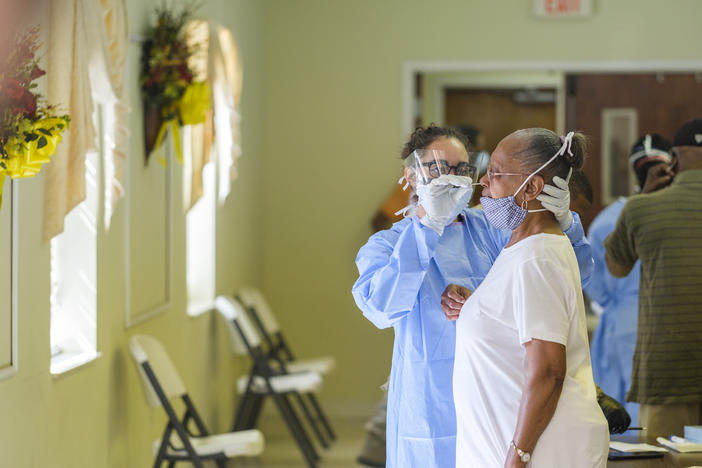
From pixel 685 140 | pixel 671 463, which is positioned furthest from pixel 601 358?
pixel 671 463

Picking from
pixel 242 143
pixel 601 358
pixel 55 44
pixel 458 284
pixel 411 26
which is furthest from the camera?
pixel 411 26

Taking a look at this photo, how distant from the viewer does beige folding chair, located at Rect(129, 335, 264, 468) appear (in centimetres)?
332

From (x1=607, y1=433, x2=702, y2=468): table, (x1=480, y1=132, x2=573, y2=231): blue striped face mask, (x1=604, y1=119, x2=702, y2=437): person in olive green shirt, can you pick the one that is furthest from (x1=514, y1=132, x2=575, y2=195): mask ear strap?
(x1=604, y1=119, x2=702, y2=437): person in olive green shirt

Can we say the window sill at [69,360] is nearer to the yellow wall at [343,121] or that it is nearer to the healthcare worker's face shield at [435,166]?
the healthcare worker's face shield at [435,166]

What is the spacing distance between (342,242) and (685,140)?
345cm

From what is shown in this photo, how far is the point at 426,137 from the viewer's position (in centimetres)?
229

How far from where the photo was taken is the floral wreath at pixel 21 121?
2.03 m

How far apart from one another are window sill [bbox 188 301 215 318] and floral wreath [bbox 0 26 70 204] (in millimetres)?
2344

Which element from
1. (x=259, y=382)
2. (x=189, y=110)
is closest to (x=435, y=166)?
(x=189, y=110)

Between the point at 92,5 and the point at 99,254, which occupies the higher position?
the point at 92,5

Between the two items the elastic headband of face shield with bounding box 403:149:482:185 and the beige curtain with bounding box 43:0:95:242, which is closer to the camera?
the elastic headband of face shield with bounding box 403:149:482:185

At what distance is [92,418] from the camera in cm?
306

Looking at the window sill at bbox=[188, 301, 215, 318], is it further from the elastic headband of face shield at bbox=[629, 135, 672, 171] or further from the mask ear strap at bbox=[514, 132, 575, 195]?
the mask ear strap at bbox=[514, 132, 575, 195]

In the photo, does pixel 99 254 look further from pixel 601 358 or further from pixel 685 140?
pixel 601 358
